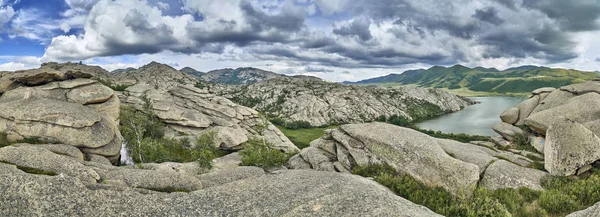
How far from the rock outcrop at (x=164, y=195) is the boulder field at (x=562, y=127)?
21901 mm

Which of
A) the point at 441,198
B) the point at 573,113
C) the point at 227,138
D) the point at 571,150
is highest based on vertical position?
the point at 573,113

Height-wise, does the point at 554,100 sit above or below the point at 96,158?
above

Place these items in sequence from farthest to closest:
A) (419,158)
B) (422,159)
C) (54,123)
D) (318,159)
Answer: (318,159)
(54,123)
(419,158)
(422,159)

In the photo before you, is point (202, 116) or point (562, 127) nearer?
point (562, 127)

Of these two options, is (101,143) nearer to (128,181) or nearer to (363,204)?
(128,181)

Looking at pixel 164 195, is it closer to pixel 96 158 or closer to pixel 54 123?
pixel 96 158

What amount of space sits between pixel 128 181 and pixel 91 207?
20.2 ft

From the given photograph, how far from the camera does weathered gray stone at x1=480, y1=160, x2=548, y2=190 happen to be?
94.5ft

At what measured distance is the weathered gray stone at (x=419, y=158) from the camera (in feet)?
93.0

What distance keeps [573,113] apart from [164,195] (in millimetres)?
51121

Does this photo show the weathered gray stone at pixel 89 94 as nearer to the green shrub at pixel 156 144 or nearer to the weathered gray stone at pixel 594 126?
the green shrub at pixel 156 144

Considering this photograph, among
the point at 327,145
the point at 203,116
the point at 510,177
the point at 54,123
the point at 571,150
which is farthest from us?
the point at 203,116

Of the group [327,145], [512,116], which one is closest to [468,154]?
[327,145]

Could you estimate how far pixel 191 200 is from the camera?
1894 centimetres
